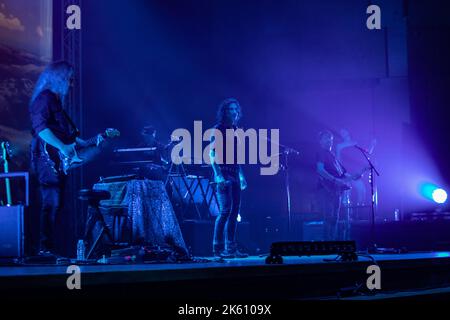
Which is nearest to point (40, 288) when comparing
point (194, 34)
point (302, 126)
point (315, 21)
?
point (194, 34)

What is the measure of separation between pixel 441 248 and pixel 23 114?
555 cm

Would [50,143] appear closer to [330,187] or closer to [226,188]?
[226,188]

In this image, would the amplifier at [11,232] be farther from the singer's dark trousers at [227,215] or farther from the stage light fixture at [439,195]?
the stage light fixture at [439,195]

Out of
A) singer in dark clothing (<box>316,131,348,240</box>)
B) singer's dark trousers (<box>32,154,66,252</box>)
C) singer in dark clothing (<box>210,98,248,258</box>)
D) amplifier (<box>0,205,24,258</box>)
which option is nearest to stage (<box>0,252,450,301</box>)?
singer's dark trousers (<box>32,154,66,252</box>)

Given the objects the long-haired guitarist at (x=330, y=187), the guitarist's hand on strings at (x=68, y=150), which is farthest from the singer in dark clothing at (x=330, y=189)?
the guitarist's hand on strings at (x=68, y=150)

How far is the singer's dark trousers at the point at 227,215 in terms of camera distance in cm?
662

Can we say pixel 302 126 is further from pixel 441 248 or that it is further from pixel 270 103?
pixel 441 248

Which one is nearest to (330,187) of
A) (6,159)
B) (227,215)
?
(227,215)

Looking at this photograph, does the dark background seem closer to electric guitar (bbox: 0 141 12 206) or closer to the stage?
electric guitar (bbox: 0 141 12 206)

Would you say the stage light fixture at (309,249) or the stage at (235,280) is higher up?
the stage light fixture at (309,249)

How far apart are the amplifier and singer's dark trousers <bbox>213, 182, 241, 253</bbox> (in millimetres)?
2038

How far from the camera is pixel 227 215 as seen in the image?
664cm

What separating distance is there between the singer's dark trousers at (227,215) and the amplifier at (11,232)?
204 cm

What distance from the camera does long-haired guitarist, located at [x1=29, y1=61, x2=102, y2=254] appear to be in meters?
5.73
